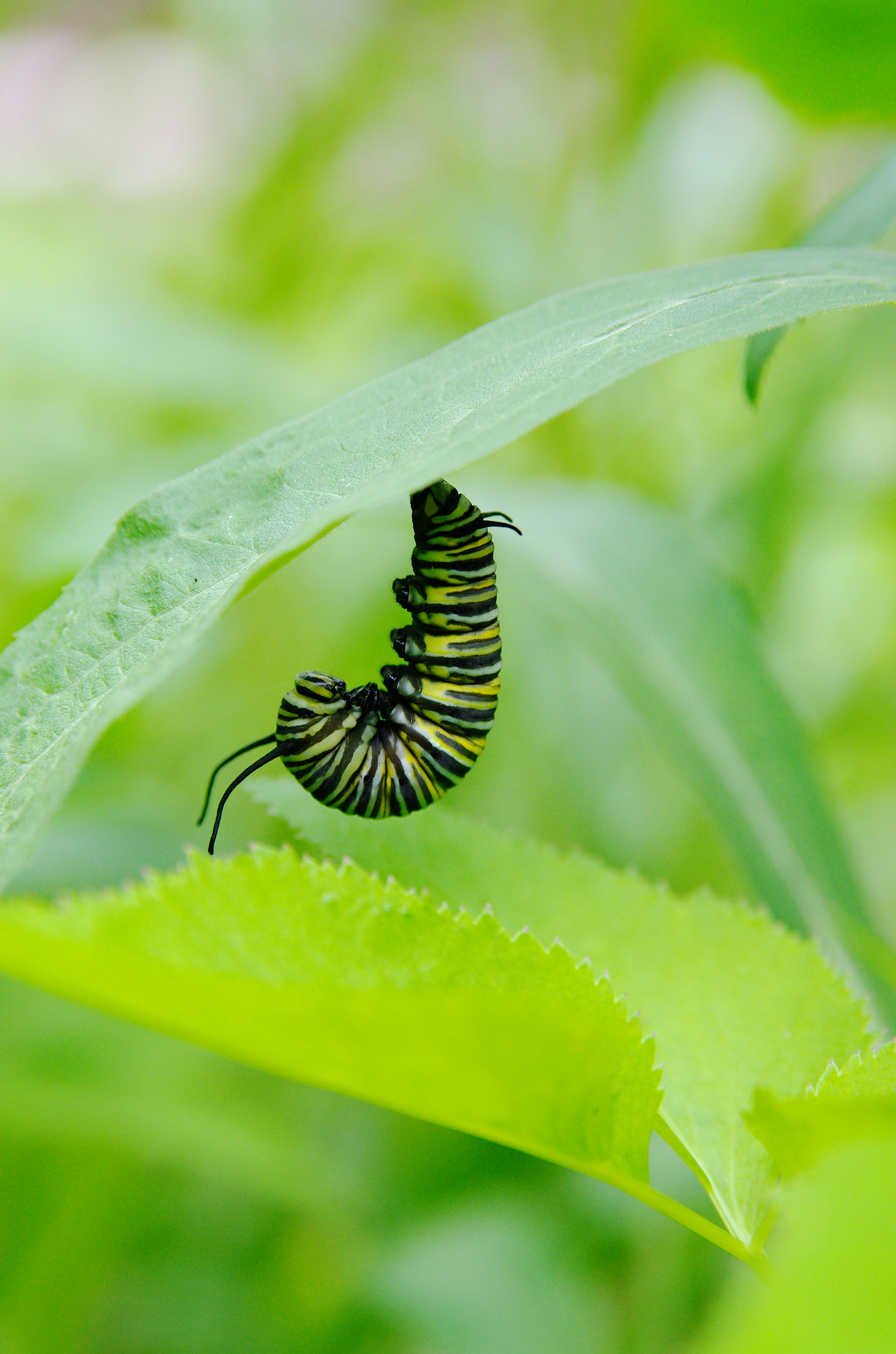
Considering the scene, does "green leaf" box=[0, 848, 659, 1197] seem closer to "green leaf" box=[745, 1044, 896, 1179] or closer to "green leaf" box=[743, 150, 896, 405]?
"green leaf" box=[745, 1044, 896, 1179]

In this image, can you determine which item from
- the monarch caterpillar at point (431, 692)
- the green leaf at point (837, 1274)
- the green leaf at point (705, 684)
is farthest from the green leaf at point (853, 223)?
the green leaf at point (837, 1274)

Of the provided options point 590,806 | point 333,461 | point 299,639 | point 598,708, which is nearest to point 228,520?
point 333,461

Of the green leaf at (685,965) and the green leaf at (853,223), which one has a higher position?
the green leaf at (853,223)

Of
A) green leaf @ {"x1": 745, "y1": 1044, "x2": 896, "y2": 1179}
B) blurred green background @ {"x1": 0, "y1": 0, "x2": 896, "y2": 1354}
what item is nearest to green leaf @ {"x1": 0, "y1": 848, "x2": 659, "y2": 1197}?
green leaf @ {"x1": 745, "y1": 1044, "x2": 896, "y2": 1179}

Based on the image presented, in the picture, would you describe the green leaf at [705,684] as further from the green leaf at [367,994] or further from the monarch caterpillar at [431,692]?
the green leaf at [367,994]

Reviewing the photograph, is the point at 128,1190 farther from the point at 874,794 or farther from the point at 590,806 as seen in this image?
the point at 874,794

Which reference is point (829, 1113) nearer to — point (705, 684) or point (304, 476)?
point (304, 476)
